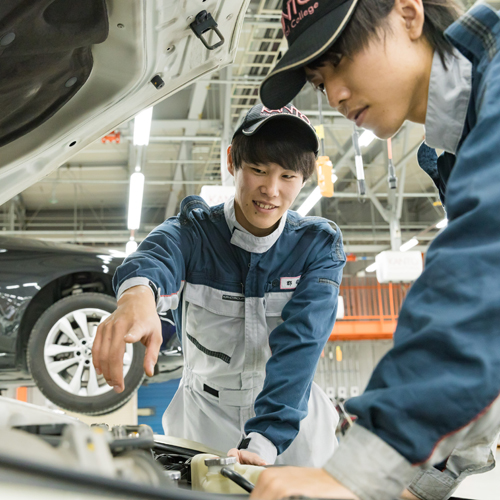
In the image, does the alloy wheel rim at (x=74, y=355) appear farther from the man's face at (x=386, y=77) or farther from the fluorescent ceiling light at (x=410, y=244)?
the fluorescent ceiling light at (x=410, y=244)

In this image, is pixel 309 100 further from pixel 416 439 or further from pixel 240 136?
pixel 416 439

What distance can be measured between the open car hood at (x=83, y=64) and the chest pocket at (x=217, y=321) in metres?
0.60

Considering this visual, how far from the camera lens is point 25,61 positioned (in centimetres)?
133

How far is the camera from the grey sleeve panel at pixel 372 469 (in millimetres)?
603

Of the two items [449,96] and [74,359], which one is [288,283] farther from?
[74,359]

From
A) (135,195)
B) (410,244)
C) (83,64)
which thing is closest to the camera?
(83,64)

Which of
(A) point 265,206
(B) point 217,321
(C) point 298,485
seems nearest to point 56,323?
(B) point 217,321

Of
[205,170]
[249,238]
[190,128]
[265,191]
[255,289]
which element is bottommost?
[255,289]

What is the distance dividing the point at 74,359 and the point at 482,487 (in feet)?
9.21

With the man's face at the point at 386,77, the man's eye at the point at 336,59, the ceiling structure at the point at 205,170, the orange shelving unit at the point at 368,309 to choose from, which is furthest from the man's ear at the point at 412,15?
the orange shelving unit at the point at 368,309

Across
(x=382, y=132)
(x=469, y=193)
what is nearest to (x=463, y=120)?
(x=382, y=132)

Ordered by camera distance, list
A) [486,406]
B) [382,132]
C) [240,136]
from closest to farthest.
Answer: [486,406] → [382,132] → [240,136]

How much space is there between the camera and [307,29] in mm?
960

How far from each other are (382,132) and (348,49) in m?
0.19
